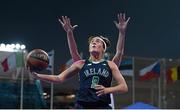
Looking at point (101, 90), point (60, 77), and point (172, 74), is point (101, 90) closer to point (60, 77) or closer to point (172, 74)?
point (60, 77)

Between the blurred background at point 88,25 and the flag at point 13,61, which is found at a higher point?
the blurred background at point 88,25

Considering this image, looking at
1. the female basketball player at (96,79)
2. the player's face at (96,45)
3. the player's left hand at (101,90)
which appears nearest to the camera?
the player's left hand at (101,90)

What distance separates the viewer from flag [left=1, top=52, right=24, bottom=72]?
14344 millimetres

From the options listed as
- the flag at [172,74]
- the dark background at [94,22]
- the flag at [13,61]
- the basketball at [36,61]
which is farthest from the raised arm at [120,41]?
the dark background at [94,22]

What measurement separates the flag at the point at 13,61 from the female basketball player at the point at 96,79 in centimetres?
962

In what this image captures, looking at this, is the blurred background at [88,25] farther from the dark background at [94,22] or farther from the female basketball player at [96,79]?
Result: the female basketball player at [96,79]

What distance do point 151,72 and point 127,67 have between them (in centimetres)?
77

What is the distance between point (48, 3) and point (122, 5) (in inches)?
121

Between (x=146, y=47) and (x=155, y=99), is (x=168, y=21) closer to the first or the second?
(x=146, y=47)

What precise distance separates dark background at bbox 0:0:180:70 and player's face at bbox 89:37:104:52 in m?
14.0

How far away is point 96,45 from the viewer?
4.71 m

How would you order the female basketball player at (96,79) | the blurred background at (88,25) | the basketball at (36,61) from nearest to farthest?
the female basketball player at (96,79), the basketball at (36,61), the blurred background at (88,25)

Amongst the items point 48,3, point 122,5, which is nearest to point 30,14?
point 48,3

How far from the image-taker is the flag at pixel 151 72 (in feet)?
50.0
